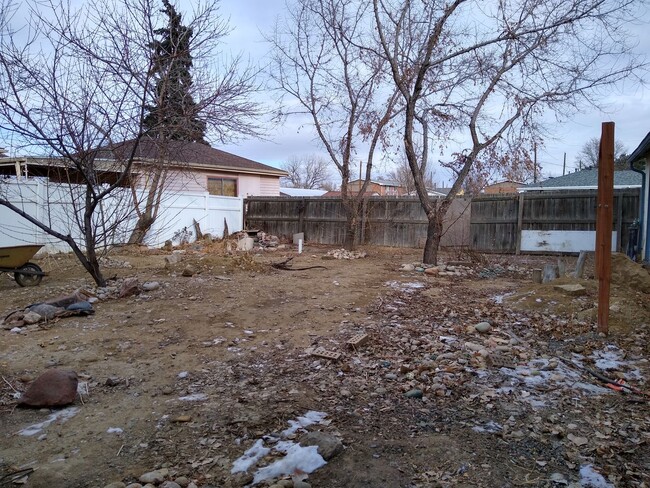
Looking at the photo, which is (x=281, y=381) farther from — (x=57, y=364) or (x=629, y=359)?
(x=629, y=359)

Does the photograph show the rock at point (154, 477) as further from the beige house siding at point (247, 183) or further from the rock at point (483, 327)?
the beige house siding at point (247, 183)

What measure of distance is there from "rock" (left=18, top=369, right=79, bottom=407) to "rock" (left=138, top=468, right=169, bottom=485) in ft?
4.20

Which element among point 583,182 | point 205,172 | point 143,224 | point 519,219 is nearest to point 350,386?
point 143,224

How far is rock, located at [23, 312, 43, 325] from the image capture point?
5.35 m

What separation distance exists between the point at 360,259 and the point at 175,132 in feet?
19.8

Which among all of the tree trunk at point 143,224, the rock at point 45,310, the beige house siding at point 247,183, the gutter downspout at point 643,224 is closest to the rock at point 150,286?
the tree trunk at point 143,224

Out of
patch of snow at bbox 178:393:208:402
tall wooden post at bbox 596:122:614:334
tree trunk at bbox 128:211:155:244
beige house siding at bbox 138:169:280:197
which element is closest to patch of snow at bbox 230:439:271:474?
patch of snow at bbox 178:393:208:402

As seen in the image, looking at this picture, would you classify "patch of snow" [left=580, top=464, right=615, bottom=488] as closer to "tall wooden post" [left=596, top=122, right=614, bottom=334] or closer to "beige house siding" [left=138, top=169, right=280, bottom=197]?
"tall wooden post" [left=596, top=122, right=614, bottom=334]

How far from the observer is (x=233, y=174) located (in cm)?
1966

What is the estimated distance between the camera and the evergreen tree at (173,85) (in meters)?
6.87

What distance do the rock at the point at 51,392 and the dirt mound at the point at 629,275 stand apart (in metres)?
6.77

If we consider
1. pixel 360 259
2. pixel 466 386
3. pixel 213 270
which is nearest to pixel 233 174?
pixel 360 259

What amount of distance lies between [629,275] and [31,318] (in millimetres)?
7735

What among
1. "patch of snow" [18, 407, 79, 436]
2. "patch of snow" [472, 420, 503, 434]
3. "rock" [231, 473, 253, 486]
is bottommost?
"patch of snow" [18, 407, 79, 436]
